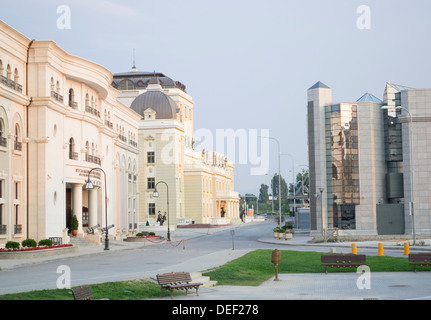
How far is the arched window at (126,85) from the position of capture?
374 feet

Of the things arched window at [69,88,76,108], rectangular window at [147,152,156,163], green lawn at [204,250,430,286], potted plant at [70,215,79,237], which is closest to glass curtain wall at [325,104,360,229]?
potted plant at [70,215,79,237]

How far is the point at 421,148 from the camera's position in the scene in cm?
6019

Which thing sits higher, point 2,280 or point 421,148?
point 421,148

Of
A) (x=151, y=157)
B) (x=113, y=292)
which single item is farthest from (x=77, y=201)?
(x=151, y=157)

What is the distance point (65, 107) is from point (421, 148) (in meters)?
31.5

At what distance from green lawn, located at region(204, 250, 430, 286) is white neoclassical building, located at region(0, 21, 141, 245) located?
56.0 feet

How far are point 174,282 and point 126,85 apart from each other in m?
96.7

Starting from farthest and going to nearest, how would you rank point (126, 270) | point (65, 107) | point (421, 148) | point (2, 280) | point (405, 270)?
1. point (421, 148)
2. point (65, 107)
3. point (126, 270)
4. point (405, 270)
5. point (2, 280)

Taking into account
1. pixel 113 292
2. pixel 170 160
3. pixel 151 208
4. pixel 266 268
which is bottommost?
pixel 266 268

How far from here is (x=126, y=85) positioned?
114 m

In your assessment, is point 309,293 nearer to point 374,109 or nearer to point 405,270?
point 405,270

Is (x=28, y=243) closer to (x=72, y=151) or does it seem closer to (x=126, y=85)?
(x=72, y=151)
